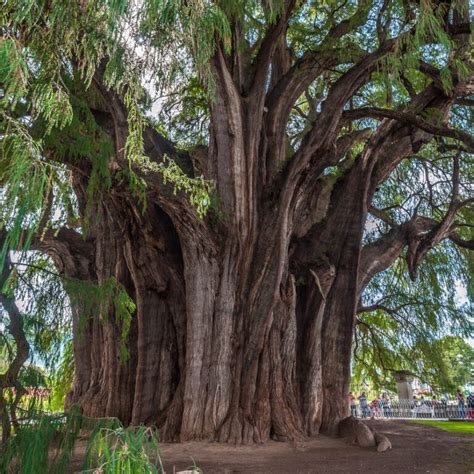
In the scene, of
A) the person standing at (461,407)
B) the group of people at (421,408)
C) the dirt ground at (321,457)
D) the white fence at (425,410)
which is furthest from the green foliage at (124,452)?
the person standing at (461,407)

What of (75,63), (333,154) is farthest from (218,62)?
(75,63)

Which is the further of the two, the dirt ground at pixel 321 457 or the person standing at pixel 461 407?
→ the person standing at pixel 461 407

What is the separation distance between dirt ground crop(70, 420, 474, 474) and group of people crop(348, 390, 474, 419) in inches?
243

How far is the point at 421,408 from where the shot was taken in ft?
43.4

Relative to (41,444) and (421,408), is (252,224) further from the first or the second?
(421,408)

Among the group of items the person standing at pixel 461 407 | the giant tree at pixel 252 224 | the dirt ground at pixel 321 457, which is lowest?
the dirt ground at pixel 321 457

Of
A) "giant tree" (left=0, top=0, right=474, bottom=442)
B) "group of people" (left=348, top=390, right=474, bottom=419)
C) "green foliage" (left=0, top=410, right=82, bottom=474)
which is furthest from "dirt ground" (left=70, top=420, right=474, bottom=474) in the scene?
"group of people" (left=348, top=390, right=474, bottom=419)

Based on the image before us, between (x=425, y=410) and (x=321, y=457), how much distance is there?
9.97 m

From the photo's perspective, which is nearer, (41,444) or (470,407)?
(41,444)

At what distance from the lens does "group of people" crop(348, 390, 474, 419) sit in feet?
39.6

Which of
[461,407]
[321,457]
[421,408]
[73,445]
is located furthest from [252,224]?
[421,408]

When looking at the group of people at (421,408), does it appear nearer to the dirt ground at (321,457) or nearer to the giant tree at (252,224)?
the giant tree at (252,224)

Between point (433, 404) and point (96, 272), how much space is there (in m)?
10.9

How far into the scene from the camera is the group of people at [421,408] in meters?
12.1
